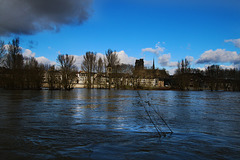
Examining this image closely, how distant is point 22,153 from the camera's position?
475cm

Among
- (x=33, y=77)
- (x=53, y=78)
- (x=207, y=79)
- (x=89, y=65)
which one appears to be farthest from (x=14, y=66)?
(x=207, y=79)

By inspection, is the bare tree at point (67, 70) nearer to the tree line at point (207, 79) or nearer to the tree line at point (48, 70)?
the tree line at point (48, 70)

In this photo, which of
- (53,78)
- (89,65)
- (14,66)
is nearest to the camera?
(14,66)

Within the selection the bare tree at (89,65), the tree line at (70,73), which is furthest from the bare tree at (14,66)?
the bare tree at (89,65)

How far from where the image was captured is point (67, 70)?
67312mm

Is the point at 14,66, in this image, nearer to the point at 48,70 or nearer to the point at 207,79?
the point at 48,70

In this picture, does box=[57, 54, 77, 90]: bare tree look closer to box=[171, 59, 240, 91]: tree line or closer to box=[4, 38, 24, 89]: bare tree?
box=[4, 38, 24, 89]: bare tree

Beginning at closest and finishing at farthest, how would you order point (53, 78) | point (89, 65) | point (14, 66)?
point (14, 66) → point (53, 78) → point (89, 65)

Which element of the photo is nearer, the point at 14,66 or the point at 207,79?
the point at 14,66

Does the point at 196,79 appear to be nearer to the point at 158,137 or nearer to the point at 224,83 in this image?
the point at 224,83

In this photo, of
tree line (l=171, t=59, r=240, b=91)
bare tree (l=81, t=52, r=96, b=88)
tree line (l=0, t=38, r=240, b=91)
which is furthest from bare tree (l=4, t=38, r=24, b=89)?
tree line (l=171, t=59, r=240, b=91)

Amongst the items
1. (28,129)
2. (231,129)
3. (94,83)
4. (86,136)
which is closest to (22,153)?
(86,136)

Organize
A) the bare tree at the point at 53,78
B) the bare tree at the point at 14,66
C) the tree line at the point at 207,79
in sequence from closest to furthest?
the bare tree at the point at 14,66, the bare tree at the point at 53,78, the tree line at the point at 207,79

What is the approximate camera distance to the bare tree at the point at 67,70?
66000 mm
